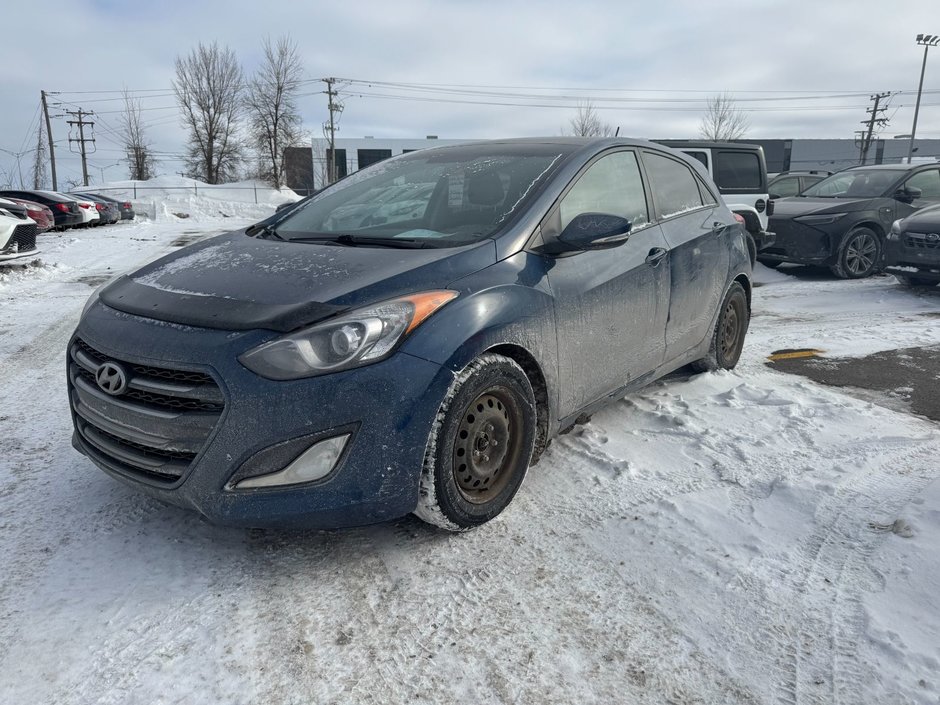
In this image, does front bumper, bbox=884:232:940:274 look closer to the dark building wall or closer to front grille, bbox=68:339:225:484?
front grille, bbox=68:339:225:484

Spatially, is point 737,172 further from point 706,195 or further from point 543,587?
point 543,587

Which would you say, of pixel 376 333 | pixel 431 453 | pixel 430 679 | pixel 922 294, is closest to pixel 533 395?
pixel 431 453

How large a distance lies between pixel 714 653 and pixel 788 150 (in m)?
72.8

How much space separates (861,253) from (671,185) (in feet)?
23.7

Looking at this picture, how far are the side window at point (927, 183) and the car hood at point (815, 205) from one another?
876mm

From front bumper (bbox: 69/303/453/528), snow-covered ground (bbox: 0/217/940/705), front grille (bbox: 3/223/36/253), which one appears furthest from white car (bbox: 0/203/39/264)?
front bumper (bbox: 69/303/453/528)

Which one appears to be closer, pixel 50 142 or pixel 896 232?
pixel 896 232

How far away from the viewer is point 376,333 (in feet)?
7.70

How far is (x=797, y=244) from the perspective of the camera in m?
9.98

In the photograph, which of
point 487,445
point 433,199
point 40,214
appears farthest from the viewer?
point 40,214

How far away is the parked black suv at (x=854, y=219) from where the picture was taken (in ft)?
31.9

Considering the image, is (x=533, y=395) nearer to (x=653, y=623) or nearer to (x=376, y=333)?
(x=376, y=333)

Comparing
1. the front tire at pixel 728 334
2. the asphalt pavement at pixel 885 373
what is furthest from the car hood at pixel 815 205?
the front tire at pixel 728 334

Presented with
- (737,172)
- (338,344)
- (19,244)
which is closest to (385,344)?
(338,344)
